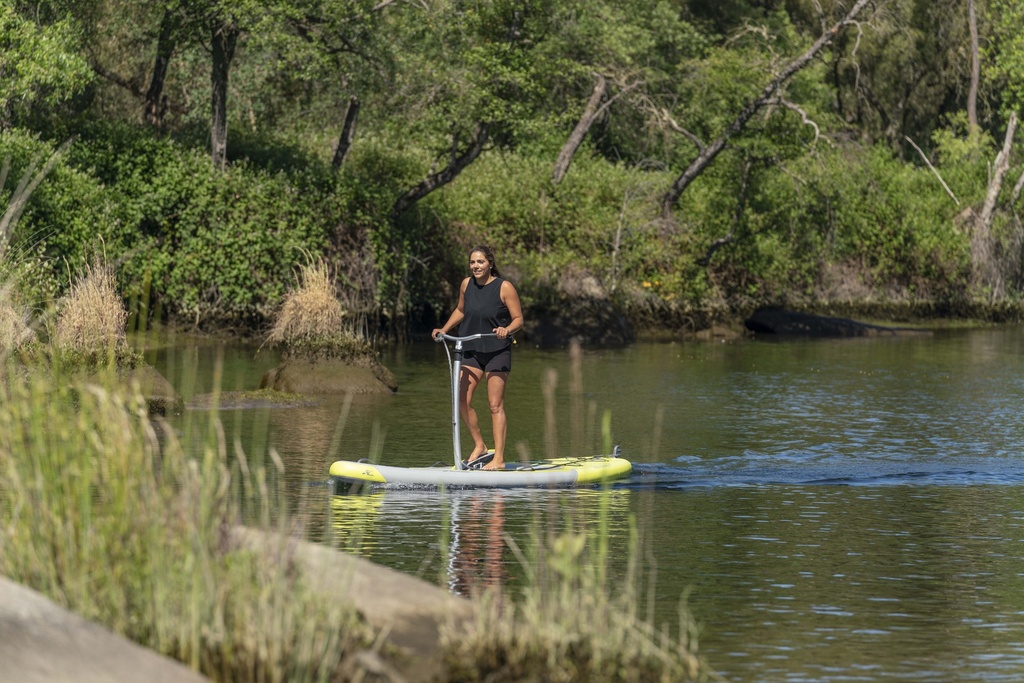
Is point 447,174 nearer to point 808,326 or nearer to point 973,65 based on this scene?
point 808,326

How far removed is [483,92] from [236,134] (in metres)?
8.57

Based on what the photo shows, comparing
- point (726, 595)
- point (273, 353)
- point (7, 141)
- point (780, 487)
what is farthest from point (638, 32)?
point (726, 595)

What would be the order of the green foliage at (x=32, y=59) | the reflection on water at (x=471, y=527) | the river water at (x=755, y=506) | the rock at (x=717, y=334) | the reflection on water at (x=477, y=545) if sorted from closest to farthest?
the river water at (x=755, y=506) → the reflection on water at (x=477, y=545) → the reflection on water at (x=471, y=527) → the green foliage at (x=32, y=59) → the rock at (x=717, y=334)

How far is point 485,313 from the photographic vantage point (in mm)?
14859

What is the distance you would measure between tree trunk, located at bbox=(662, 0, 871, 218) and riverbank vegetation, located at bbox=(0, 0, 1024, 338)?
9 cm

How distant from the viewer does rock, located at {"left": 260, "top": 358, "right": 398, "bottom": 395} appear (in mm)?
23734

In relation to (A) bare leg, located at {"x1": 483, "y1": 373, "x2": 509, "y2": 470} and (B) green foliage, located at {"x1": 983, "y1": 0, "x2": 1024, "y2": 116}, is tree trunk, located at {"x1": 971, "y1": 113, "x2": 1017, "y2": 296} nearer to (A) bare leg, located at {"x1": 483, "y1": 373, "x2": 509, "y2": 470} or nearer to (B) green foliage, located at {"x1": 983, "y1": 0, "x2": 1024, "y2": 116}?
(B) green foliage, located at {"x1": 983, "y1": 0, "x2": 1024, "y2": 116}

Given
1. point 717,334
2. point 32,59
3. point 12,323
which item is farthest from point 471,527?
point 717,334

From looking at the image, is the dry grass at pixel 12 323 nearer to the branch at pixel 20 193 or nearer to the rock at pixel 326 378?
the branch at pixel 20 193

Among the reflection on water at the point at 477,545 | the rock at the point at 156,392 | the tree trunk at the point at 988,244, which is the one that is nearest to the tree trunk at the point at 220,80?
the rock at the point at 156,392

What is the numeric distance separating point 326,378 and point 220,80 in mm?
11149

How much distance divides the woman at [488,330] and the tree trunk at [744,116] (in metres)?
24.9

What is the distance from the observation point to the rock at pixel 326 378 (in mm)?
23734

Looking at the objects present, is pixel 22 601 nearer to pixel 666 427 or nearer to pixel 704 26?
pixel 666 427
